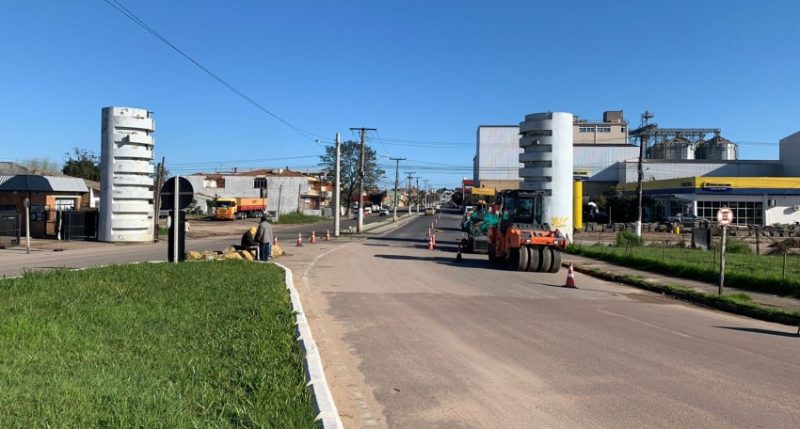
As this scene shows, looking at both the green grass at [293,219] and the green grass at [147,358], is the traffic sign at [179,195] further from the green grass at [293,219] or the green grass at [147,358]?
the green grass at [293,219]

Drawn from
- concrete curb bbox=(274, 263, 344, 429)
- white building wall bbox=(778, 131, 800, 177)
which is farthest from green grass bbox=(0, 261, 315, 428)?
white building wall bbox=(778, 131, 800, 177)

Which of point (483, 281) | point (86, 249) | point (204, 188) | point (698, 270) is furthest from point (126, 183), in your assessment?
point (204, 188)

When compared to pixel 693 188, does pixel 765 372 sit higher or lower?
lower

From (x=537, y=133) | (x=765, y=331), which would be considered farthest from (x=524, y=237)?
(x=537, y=133)

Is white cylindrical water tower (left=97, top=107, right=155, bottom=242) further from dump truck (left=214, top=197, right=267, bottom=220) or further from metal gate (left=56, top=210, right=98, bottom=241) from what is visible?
dump truck (left=214, top=197, right=267, bottom=220)

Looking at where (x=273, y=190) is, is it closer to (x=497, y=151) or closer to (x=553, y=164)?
(x=497, y=151)

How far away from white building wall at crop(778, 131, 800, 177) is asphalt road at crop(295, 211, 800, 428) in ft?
289

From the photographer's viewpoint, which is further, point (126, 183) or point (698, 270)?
point (126, 183)

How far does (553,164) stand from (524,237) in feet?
46.3

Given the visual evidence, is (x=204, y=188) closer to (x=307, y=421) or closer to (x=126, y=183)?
(x=126, y=183)

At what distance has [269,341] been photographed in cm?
741

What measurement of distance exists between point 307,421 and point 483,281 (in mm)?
14684

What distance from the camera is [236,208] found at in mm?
80188

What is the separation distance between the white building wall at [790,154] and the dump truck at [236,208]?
2912 inches
